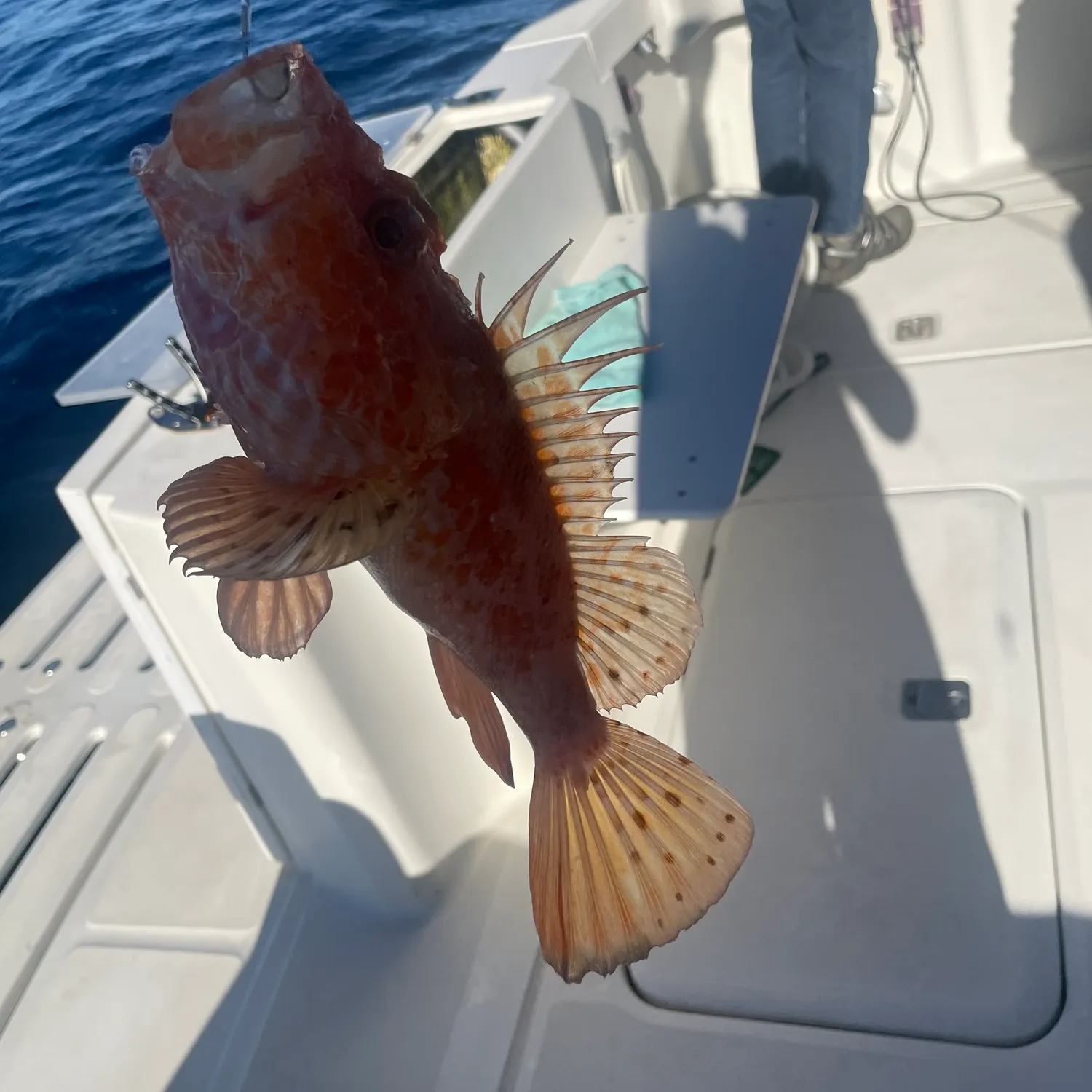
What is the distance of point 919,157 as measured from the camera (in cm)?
374

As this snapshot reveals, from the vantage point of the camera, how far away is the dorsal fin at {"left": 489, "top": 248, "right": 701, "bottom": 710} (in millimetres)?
707

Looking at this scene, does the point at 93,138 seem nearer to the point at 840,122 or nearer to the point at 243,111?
the point at 840,122

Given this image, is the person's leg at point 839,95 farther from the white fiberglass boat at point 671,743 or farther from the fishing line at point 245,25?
the fishing line at point 245,25

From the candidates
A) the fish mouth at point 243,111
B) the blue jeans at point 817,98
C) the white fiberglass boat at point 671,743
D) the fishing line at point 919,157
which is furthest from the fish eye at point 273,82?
the fishing line at point 919,157

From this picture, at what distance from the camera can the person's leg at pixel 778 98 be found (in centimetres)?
280

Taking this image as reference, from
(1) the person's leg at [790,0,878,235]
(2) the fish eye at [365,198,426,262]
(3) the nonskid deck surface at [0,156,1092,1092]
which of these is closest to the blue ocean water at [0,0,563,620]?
(3) the nonskid deck surface at [0,156,1092,1092]

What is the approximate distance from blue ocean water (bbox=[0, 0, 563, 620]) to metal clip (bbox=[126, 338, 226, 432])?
299 centimetres

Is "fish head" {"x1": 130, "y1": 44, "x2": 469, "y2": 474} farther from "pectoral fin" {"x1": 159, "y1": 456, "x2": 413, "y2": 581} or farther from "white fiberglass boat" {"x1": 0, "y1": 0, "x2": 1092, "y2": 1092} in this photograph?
"white fiberglass boat" {"x1": 0, "y1": 0, "x2": 1092, "y2": 1092}

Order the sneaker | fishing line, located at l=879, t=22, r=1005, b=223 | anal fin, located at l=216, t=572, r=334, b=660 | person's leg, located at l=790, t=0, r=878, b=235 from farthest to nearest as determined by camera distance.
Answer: fishing line, located at l=879, t=22, r=1005, b=223 → the sneaker → person's leg, located at l=790, t=0, r=878, b=235 → anal fin, located at l=216, t=572, r=334, b=660

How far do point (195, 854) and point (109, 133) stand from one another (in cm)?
677

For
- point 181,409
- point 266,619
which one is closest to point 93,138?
point 181,409

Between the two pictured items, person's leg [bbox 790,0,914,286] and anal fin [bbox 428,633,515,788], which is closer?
anal fin [bbox 428,633,515,788]

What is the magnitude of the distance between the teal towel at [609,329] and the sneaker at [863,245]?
3.39ft

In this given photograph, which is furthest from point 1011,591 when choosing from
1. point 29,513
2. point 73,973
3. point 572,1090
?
point 29,513
